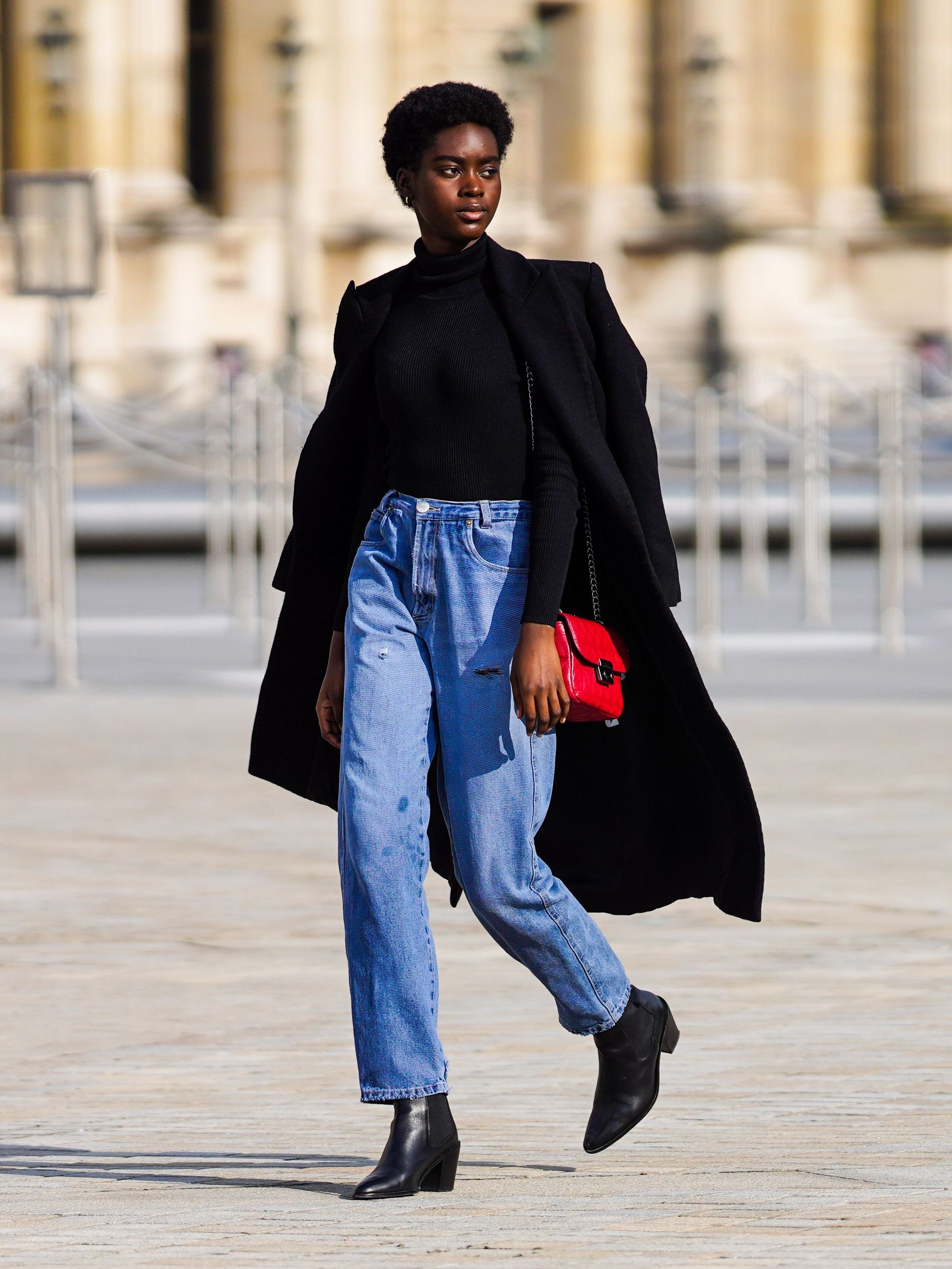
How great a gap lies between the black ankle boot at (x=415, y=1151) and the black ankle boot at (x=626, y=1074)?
302mm

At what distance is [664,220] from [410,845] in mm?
42767

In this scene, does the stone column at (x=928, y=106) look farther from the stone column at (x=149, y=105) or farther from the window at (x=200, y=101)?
the stone column at (x=149, y=105)

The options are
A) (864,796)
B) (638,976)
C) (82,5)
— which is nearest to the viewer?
(638,976)

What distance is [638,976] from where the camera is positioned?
674 centimetres

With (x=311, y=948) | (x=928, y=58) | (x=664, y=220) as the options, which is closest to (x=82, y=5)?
(x=664, y=220)

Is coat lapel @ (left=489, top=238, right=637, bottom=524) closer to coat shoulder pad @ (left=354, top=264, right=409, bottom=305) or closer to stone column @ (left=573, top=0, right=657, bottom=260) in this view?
coat shoulder pad @ (left=354, top=264, right=409, bottom=305)

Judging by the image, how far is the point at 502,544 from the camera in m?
4.63

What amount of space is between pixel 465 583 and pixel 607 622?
0.31 m

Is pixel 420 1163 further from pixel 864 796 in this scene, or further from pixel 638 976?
pixel 864 796

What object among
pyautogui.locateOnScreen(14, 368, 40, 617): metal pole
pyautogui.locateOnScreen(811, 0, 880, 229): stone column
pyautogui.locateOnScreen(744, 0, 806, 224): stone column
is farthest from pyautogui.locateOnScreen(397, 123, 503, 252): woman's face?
pyautogui.locateOnScreen(811, 0, 880, 229): stone column

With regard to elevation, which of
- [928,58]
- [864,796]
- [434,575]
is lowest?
[864,796]

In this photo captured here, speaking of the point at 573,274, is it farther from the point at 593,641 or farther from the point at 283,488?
the point at 283,488

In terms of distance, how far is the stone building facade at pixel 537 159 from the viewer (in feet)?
130

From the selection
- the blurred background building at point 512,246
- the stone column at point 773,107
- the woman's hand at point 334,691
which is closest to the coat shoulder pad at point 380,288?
the woman's hand at point 334,691
